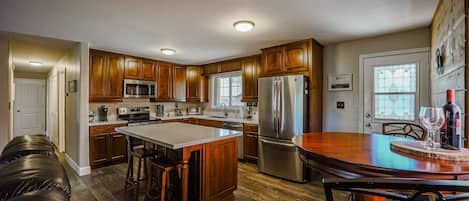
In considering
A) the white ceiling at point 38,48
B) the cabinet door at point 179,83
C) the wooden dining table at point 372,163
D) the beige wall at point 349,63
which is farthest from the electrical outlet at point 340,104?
the white ceiling at point 38,48

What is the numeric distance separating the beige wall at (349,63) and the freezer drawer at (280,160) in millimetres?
914

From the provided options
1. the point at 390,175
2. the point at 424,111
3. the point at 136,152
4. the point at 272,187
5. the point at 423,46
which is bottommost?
the point at 272,187

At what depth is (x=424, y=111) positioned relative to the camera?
4.54 ft

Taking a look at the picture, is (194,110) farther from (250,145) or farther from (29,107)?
(29,107)

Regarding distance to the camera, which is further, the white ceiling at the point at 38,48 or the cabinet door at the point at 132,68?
the cabinet door at the point at 132,68

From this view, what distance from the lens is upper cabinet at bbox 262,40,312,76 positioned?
347 centimetres

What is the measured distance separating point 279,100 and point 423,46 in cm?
205

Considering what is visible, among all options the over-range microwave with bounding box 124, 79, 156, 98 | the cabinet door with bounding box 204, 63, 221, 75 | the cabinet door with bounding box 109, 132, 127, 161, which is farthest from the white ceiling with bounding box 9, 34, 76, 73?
the cabinet door with bounding box 204, 63, 221, 75

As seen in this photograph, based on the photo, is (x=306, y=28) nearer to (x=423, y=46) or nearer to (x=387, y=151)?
(x=423, y=46)

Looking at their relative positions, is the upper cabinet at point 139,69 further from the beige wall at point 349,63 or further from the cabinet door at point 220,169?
the beige wall at point 349,63

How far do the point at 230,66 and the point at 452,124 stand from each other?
4.16 m

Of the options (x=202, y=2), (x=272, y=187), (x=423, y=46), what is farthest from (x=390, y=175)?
(x=423, y=46)

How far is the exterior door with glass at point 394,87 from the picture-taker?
9.85 ft

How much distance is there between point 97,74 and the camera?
415cm
